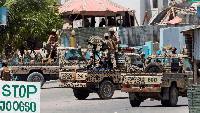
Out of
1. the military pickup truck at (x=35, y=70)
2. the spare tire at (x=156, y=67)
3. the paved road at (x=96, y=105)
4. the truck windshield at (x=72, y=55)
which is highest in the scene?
the truck windshield at (x=72, y=55)

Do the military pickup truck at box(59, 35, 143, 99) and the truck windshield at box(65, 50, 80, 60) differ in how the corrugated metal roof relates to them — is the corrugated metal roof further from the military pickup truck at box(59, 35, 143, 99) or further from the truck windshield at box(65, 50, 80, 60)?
the military pickup truck at box(59, 35, 143, 99)

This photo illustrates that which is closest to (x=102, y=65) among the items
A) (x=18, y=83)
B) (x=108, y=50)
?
(x=108, y=50)

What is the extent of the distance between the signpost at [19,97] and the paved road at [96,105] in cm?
565

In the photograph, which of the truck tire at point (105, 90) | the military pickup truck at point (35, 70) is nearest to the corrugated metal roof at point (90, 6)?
the military pickup truck at point (35, 70)

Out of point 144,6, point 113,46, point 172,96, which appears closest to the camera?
point 172,96

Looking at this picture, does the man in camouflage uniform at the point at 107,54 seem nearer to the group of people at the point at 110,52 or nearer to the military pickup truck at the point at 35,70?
the group of people at the point at 110,52

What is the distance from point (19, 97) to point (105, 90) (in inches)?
393

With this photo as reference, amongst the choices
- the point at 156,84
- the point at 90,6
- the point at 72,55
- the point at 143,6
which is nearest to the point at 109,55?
the point at 72,55

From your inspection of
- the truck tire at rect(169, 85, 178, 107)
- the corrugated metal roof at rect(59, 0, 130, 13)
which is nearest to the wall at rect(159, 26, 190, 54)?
the corrugated metal roof at rect(59, 0, 130, 13)

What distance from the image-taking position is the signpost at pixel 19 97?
33.3 feet

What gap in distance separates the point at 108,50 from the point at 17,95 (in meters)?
11.1

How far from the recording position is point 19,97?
10336 mm

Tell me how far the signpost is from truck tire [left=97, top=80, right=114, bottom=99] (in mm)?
9535

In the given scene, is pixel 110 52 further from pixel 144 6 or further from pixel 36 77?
pixel 144 6
